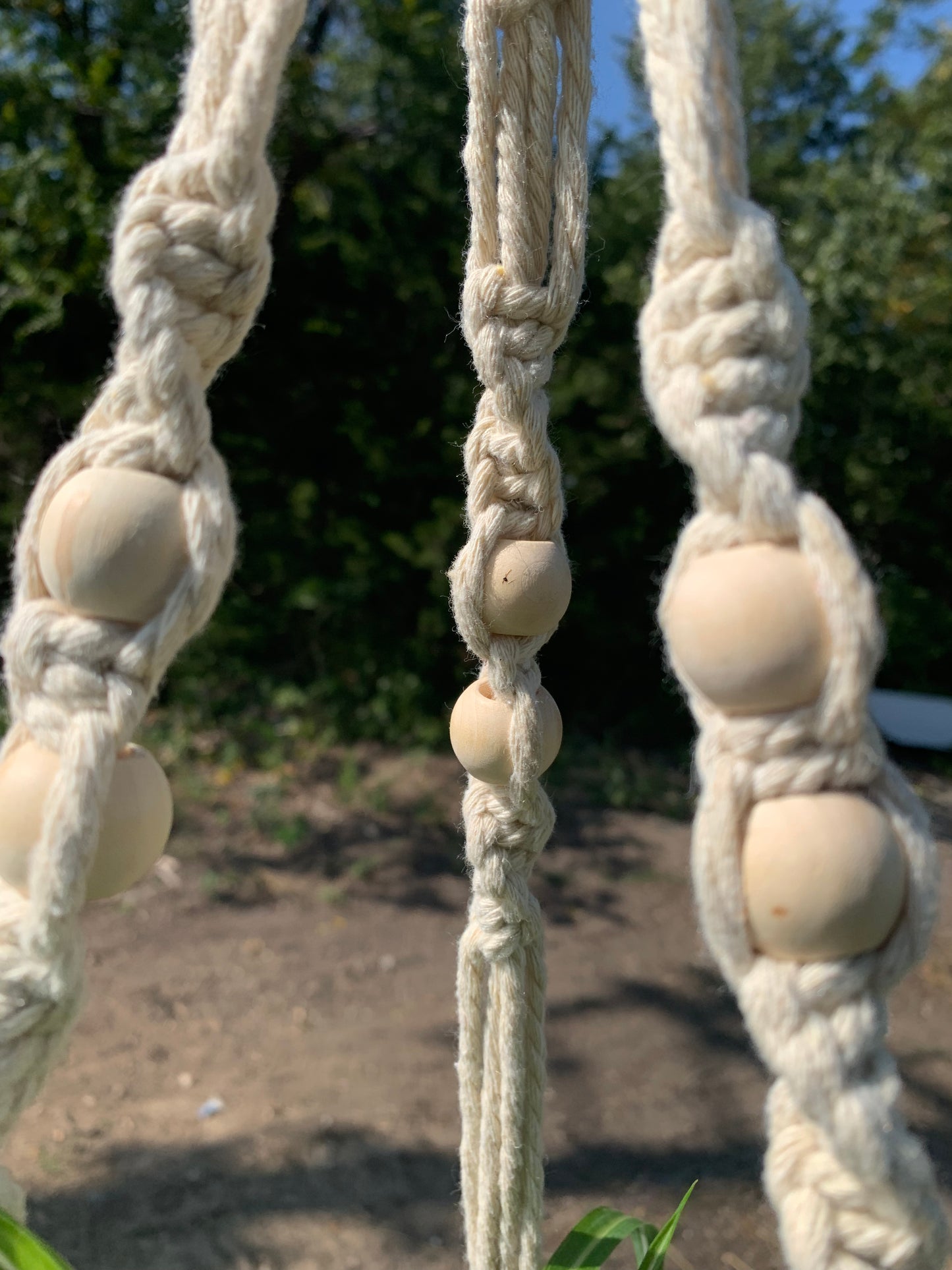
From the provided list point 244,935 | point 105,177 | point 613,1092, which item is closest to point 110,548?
point 613,1092

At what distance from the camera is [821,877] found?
0.32 meters

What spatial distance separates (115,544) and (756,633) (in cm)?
26

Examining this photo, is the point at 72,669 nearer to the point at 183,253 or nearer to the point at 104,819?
the point at 104,819

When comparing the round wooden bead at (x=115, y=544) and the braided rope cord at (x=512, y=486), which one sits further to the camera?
the braided rope cord at (x=512, y=486)

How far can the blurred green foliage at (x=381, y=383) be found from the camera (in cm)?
214

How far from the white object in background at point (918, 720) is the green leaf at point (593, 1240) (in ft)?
9.46

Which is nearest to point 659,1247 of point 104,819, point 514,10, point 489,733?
point 489,733

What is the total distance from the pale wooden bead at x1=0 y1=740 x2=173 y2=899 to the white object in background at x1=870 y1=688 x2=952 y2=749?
327cm

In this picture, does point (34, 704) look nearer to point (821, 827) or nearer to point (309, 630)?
point (821, 827)

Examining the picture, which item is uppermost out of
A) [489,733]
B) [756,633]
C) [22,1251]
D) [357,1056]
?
[756,633]

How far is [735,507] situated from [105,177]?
2.25m

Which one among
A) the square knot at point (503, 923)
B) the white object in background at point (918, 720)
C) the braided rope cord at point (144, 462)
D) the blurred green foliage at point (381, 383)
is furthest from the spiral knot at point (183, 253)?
the white object in background at point (918, 720)

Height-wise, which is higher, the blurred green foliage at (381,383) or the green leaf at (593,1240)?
the blurred green foliage at (381,383)

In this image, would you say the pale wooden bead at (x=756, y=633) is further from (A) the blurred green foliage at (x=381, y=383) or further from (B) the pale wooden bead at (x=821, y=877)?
(A) the blurred green foliage at (x=381, y=383)
